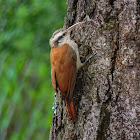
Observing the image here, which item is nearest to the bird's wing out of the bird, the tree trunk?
the bird

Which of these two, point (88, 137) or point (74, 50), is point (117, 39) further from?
point (88, 137)

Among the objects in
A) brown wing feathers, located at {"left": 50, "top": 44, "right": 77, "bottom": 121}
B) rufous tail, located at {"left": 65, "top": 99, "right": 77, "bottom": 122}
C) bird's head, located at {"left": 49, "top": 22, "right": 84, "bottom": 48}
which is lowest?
rufous tail, located at {"left": 65, "top": 99, "right": 77, "bottom": 122}

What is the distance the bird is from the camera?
283cm

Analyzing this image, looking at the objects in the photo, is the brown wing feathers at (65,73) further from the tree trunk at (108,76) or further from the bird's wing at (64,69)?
the tree trunk at (108,76)

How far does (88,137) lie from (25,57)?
4.19 metres

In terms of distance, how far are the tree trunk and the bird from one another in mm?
81

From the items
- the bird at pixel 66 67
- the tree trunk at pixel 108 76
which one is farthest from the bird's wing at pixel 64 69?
the tree trunk at pixel 108 76

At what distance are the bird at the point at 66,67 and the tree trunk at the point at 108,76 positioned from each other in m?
0.08

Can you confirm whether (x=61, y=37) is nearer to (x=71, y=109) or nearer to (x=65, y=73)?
(x=65, y=73)

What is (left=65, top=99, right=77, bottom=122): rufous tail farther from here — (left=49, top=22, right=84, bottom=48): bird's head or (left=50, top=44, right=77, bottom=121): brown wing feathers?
(left=49, top=22, right=84, bottom=48): bird's head

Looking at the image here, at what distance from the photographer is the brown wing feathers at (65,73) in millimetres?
2820

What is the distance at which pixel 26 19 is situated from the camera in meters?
5.75

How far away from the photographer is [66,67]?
306 centimetres

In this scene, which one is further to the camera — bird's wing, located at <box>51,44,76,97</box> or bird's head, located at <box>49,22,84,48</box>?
bird's head, located at <box>49,22,84,48</box>
